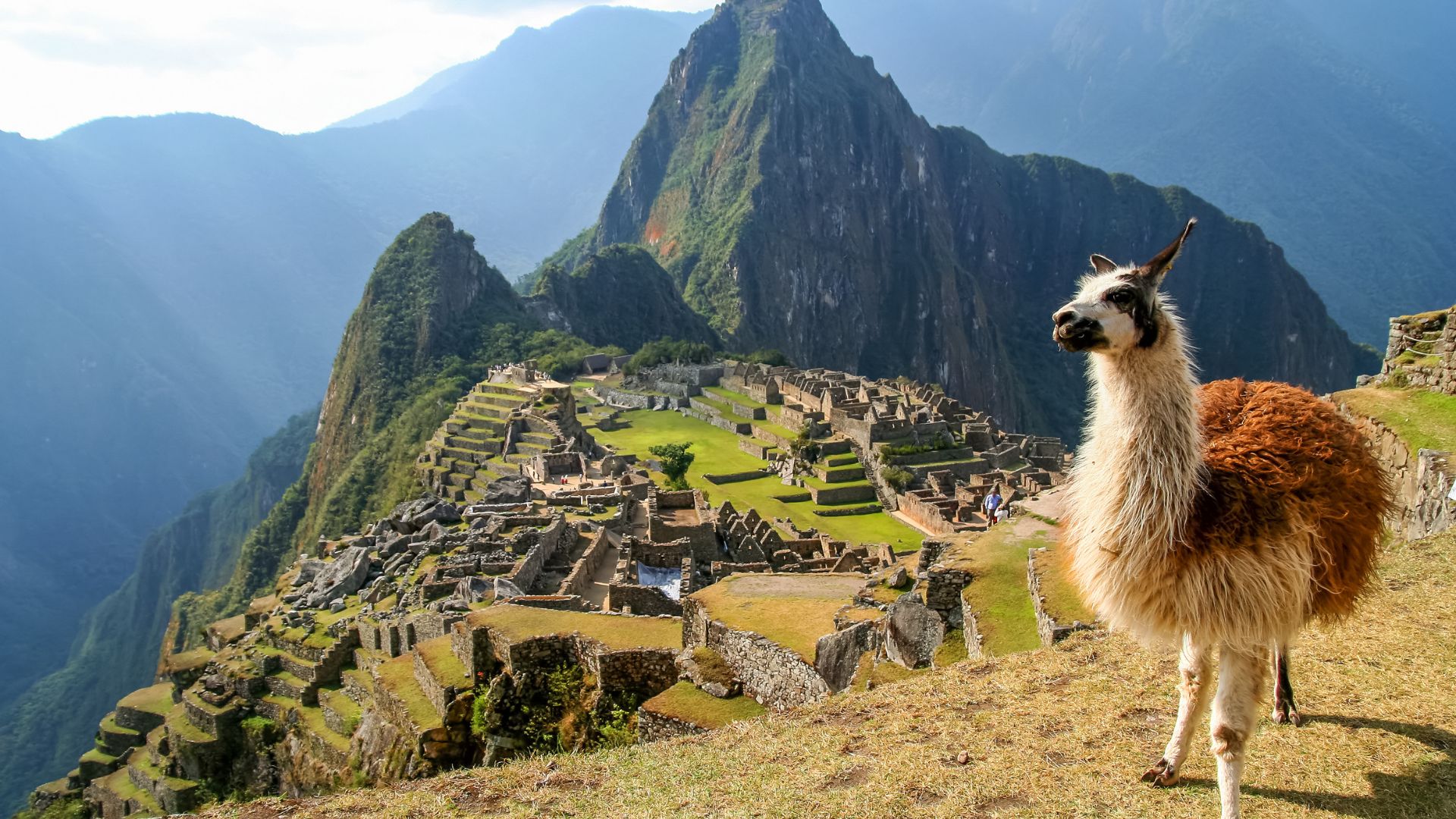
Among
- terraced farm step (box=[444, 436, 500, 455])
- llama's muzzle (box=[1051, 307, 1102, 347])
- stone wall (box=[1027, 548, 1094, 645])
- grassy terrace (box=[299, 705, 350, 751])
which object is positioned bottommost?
grassy terrace (box=[299, 705, 350, 751])

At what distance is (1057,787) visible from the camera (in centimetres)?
460

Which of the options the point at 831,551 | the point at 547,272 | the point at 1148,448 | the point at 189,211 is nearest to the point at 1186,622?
the point at 1148,448

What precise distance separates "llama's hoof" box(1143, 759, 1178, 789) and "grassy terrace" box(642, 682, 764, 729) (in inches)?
160

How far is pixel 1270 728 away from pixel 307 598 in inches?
675

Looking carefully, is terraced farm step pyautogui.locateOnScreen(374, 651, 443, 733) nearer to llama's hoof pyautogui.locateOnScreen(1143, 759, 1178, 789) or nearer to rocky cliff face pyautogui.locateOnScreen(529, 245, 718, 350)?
llama's hoof pyautogui.locateOnScreen(1143, 759, 1178, 789)

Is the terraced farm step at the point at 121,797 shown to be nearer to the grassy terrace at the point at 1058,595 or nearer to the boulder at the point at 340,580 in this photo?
the boulder at the point at 340,580

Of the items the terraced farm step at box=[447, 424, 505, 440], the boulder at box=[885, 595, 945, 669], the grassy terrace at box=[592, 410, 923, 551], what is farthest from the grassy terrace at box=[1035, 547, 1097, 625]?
the terraced farm step at box=[447, 424, 505, 440]

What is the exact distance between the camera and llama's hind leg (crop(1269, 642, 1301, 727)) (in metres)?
4.74

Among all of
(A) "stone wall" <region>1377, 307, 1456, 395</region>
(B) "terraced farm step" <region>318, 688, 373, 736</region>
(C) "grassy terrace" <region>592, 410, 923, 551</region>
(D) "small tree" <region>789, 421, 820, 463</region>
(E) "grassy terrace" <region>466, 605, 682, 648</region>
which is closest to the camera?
(E) "grassy terrace" <region>466, 605, 682, 648</region>

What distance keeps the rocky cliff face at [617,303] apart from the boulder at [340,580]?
70.4m

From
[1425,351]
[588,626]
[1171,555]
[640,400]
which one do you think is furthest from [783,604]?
[640,400]

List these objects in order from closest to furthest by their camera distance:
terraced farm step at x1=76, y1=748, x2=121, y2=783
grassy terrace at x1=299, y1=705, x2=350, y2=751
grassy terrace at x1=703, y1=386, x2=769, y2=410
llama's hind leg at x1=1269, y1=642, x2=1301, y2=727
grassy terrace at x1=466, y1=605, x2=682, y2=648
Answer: llama's hind leg at x1=1269, y1=642, x2=1301, y2=727
grassy terrace at x1=466, y1=605, x2=682, y2=648
grassy terrace at x1=299, y1=705, x2=350, y2=751
terraced farm step at x1=76, y1=748, x2=121, y2=783
grassy terrace at x1=703, y1=386, x2=769, y2=410

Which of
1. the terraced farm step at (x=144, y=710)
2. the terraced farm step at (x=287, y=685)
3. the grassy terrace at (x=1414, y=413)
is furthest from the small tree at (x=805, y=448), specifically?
the grassy terrace at (x=1414, y=413)

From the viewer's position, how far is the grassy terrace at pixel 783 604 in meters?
8.88
